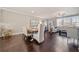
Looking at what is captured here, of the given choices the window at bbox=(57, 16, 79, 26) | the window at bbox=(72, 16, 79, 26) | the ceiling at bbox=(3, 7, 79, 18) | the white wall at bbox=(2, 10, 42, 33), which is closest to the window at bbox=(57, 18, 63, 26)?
the window at bbox=(57, 16, 79, 26)

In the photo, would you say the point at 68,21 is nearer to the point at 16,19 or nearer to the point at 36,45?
the point at 36,45

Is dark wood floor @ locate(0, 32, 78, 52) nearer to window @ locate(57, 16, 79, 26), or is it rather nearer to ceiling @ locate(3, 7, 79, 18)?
window @ locate(57, 16, 79, 26)

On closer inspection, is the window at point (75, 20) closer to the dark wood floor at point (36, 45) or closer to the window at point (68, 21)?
the window at point (68, 21)

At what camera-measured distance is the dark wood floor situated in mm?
2350

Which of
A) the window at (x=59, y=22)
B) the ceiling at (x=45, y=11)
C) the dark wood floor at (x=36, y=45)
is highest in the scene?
the ceiling at (x=45, y=11)

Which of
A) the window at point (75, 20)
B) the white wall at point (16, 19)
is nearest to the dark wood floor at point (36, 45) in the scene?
the white wall at point (16, 19)

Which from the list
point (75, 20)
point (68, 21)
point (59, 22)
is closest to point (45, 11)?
point (59, 22)

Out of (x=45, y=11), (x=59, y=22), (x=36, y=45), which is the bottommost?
(x=36, y=45)

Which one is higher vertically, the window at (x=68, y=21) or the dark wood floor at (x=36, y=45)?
the window at (x=68, y=21)

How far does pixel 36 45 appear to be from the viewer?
7.80 ft

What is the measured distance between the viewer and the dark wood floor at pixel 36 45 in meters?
2.35

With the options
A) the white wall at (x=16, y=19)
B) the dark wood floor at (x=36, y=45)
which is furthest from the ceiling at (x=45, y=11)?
the dark wood floor at (x=36, y=45)
